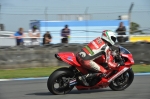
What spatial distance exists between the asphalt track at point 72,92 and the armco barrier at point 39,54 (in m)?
3.13

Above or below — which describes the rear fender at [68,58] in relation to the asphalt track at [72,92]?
above

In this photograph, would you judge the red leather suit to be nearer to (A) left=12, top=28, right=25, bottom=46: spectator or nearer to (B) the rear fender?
(B) the rear fender

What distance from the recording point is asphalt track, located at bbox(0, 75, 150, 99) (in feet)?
22.4

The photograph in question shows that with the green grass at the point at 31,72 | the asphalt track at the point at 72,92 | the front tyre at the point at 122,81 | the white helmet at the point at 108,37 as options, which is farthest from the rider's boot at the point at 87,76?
the green grass at the point at 31,72

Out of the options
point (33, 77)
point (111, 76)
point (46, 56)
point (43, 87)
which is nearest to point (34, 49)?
point (46, 56)

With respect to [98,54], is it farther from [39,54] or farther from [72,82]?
[39,54]

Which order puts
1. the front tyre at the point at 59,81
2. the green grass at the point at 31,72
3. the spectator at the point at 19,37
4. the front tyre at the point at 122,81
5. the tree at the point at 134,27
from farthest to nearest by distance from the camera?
the tree at the point at 134,27 → the spectator at the point at 19,37 → the green grass at the point at 31,72 → the front tyre at the point at 122,81 → the front tyre at the point at 59,81

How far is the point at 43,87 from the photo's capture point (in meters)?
8.32

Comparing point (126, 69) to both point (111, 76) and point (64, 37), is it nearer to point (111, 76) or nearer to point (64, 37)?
point (111, 76)

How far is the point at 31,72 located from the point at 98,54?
477 centimetres

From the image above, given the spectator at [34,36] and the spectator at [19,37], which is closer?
the spectator at [19,37]

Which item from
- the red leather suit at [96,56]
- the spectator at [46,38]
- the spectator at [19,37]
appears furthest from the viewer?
the spectator at [46,38]

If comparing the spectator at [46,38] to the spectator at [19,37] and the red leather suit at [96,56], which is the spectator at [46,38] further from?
the red leather suit at [96,56]

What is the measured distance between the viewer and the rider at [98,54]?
6.95 meters
